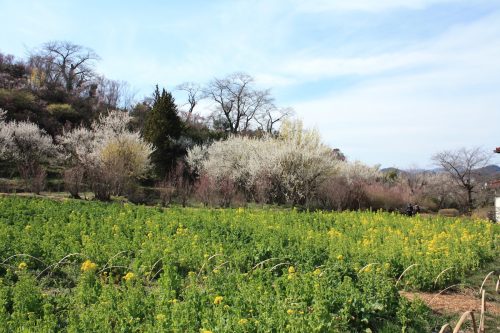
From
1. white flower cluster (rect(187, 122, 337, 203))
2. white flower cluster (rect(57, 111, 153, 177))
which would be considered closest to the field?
white flower cluster (rect(187, 122, 337, 203))

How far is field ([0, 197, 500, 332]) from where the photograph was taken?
407cm

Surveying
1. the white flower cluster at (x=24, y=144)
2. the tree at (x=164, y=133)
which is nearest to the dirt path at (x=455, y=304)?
the tree at (x=164, y=133)

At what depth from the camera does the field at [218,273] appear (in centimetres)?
407

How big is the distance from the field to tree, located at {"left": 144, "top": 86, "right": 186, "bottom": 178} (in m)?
18.9

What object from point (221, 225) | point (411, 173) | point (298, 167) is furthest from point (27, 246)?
point (411, 173)

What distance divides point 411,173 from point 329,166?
1148 inches

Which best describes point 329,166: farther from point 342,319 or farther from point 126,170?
point 342,319

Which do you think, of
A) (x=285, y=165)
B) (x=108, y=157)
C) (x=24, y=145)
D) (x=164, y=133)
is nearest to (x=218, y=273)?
(x=285, y=165)

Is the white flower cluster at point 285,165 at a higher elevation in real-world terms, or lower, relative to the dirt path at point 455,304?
higher

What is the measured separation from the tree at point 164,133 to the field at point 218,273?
18.9 m

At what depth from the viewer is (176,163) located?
32094mm

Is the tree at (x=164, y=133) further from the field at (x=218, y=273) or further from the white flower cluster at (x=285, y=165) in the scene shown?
the field at (x=218, y=273)

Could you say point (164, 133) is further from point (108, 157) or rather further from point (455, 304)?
point (455, 304)

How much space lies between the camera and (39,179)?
67.2 feet
